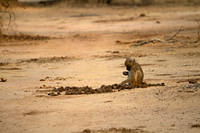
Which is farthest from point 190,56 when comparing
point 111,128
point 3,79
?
point 111,128

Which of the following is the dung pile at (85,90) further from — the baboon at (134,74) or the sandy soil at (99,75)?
the sandy soil at (99,75)

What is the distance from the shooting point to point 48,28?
25672mm

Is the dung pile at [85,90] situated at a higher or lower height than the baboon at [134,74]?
lower

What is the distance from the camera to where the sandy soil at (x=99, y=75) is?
7.51 m

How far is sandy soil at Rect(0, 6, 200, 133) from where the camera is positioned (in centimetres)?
751

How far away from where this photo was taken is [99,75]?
12141 millimetres

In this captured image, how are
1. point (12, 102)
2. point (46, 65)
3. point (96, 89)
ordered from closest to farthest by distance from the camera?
point (12, 102)
point (96, 89)
point (46, 65)

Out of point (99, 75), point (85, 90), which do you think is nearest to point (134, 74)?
point (85, 90)

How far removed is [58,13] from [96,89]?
24.1m

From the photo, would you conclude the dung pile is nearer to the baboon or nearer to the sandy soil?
the baboon

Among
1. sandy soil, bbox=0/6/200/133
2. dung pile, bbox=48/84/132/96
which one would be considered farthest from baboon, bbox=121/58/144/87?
sandy soil, bbox=0/6/200/133

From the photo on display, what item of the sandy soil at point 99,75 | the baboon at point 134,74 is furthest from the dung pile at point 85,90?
the sandy soil at point 99,75

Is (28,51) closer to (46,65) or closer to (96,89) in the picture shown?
(46,65)

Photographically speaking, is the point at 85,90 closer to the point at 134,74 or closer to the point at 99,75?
the point at 134,74
